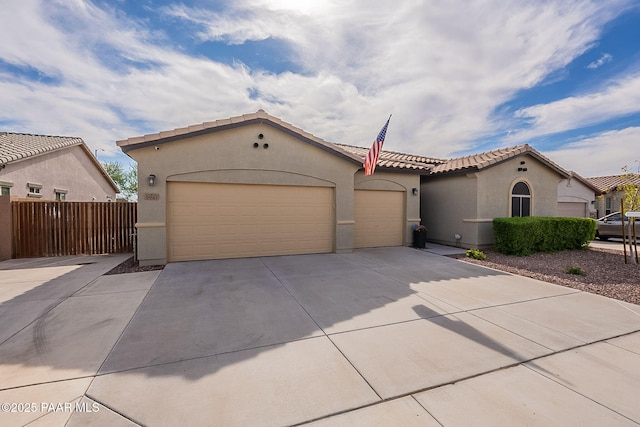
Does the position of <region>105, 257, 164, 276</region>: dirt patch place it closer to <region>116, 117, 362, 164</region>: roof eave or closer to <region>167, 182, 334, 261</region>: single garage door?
<region>167, 182, 334, 261</region>: single garage door

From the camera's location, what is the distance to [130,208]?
10.0 metres

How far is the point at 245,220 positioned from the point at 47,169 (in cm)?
1310

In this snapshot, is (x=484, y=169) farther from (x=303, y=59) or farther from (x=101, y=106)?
(x=101, y=106)

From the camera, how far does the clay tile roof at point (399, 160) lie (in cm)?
1150

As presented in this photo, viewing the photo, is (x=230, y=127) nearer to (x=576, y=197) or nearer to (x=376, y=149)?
(x=376, y=149)

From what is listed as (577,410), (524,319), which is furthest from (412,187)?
(577,410)

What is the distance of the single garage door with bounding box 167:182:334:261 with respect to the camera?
27.4ft

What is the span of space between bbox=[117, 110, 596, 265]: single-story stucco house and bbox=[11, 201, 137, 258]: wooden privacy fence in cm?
313

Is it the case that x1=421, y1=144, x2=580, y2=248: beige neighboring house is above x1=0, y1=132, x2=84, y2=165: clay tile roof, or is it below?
below

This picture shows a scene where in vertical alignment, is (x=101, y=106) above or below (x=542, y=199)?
above

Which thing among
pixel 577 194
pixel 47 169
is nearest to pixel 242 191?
pixel 47 169

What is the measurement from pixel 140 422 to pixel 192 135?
24.7ft

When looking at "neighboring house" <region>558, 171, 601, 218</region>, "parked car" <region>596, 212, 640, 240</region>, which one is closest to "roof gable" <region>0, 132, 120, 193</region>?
"parked car" <region>596, 212, 640, 240</region>

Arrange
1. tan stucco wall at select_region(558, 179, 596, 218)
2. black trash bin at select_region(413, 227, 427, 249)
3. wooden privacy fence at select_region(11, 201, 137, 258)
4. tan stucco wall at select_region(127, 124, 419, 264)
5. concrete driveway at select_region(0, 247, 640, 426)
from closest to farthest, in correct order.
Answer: concrete driveway at select_region(0, 247, 640, 426)
tan stucco wall at select_region(127, 124, 419, 264)
wooden privacy fence at select_region(11, 201, 137, 258)
black trash bin at select_region(413, 227, 427, 249)
tan stucco wall at select_region(558, 179, 596, 218)
